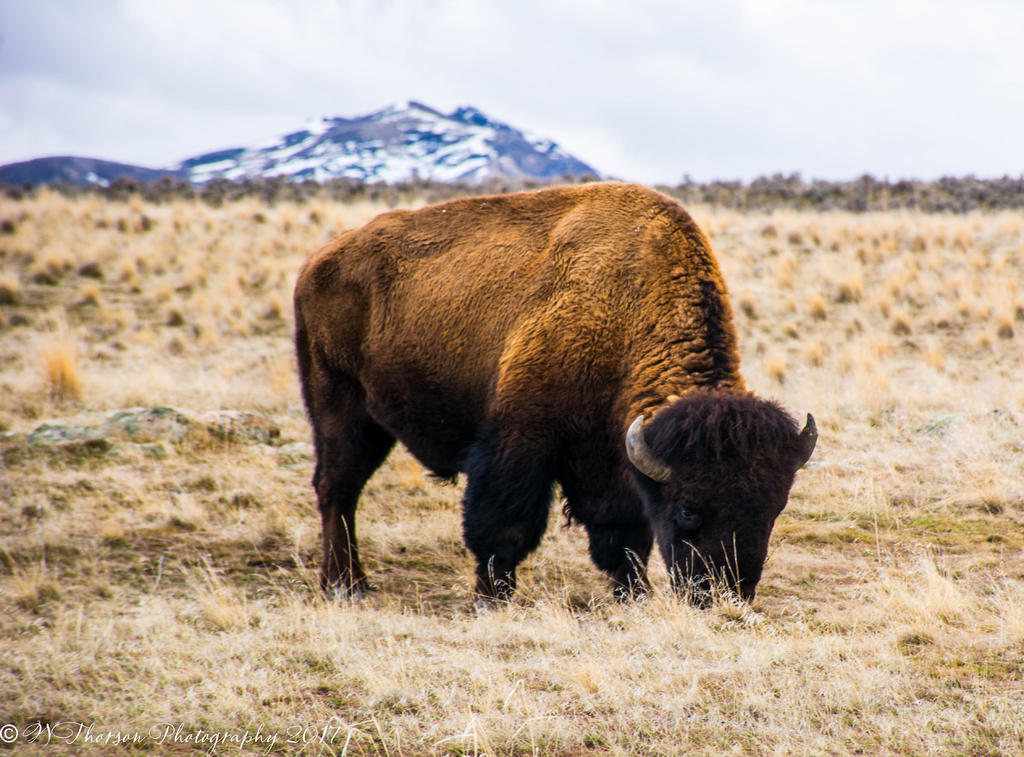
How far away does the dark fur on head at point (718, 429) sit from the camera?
14.7 ft

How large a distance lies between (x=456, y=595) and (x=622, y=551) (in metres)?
1.27

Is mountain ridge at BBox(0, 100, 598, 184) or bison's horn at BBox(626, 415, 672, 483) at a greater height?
mountain ridge at BBox(0, 100, 598, 184)

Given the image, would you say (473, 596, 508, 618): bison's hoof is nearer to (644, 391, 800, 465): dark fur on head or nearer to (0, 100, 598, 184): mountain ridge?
(644, 391, 800, 465): dark fur on head

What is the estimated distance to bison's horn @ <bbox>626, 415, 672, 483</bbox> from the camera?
4.67m

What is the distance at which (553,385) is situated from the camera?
17.4 ft

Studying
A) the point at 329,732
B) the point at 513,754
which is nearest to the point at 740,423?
the point at 513,754

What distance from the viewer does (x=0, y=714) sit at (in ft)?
12.7

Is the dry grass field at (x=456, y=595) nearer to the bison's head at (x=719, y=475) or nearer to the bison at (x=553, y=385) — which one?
the bison's head at (x=719, y=475)

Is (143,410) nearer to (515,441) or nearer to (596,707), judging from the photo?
(515,441)

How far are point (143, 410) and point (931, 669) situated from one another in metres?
8.29

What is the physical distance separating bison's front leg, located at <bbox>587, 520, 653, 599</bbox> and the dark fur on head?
3.62 feet

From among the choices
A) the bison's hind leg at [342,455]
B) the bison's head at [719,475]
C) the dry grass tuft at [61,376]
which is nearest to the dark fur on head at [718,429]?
the bison's head at [719,475]

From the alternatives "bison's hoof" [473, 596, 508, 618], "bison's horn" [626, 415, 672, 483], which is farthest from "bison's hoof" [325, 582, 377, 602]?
"bison's horn" [626, 415, 672, 483]

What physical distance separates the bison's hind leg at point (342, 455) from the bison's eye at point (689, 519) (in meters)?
2.72
